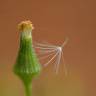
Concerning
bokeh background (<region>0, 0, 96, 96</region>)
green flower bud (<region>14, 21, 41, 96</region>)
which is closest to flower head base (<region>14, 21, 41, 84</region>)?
green flower bud (<region>14, 21, 41, 96</region>)

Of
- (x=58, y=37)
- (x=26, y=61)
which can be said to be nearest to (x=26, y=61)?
(x=26, y=61)

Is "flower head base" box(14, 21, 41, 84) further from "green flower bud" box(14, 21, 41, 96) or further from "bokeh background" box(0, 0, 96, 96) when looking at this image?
"bokeh background" box(0, 0, 96, 96)

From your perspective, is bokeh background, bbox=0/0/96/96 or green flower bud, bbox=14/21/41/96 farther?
bokeh background, bbox=0/0/96/96

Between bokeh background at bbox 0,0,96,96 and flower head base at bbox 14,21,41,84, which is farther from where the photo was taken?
bokeh background at bbox 0,0,96,96

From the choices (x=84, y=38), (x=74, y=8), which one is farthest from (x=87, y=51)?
(x=74, y=8)

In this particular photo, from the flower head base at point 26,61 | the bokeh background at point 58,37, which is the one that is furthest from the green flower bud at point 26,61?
the bokeh background at point 58,37

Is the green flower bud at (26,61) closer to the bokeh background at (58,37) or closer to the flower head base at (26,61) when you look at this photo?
the flower head base at (26,61)

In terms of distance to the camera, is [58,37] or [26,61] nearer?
[26,61]

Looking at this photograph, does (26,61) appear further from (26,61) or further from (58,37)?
(58,37)

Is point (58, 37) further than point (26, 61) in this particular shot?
Yes
